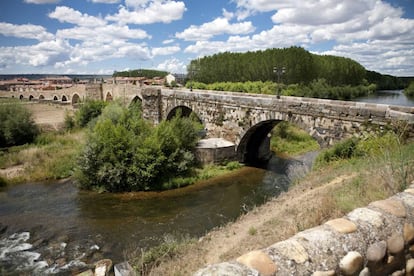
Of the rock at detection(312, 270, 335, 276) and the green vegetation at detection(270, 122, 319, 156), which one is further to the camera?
the green vegetation at detection(270, 122, 319, 156)

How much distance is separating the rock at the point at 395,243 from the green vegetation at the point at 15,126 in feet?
81.9

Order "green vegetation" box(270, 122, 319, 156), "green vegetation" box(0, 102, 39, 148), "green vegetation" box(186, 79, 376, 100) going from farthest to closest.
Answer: "green vegetation" box(186, 79, 376, 100) → "green vegetation" box(270, 122, 319, 156) → "green vegetation" box(0, 102, 39, 148)

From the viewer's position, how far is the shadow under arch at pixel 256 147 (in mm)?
18938

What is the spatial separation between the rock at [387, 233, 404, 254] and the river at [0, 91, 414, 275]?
6921mm

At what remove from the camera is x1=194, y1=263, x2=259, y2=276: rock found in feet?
7.00

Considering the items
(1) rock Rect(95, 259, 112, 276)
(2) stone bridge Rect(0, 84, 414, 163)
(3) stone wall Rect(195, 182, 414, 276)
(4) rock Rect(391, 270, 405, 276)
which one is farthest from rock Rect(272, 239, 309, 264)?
(2) stone bridge Rect(0, 84, 414, 163)

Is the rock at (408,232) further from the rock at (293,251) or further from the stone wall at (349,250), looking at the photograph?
the rock at (293,251)

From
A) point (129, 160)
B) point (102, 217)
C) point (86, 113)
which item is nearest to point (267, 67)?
point (86, 113)

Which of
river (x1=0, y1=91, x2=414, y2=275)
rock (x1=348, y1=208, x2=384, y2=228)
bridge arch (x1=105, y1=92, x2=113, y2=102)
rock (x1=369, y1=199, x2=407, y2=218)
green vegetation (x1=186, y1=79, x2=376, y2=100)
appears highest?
green vegetation (x1=186, y1=79, x2=376, y2=100)

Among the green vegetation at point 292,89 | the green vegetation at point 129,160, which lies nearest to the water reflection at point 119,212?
the green vegetation at point 129,160

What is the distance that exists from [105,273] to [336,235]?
6.03m

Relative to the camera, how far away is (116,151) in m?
15.4

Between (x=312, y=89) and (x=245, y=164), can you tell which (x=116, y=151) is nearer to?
(x=245, y=164)

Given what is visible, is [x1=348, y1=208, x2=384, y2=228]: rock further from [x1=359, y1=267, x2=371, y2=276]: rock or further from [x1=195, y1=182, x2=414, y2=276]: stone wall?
[x1=359, y1=267, x2=371, y2=276]: rock
